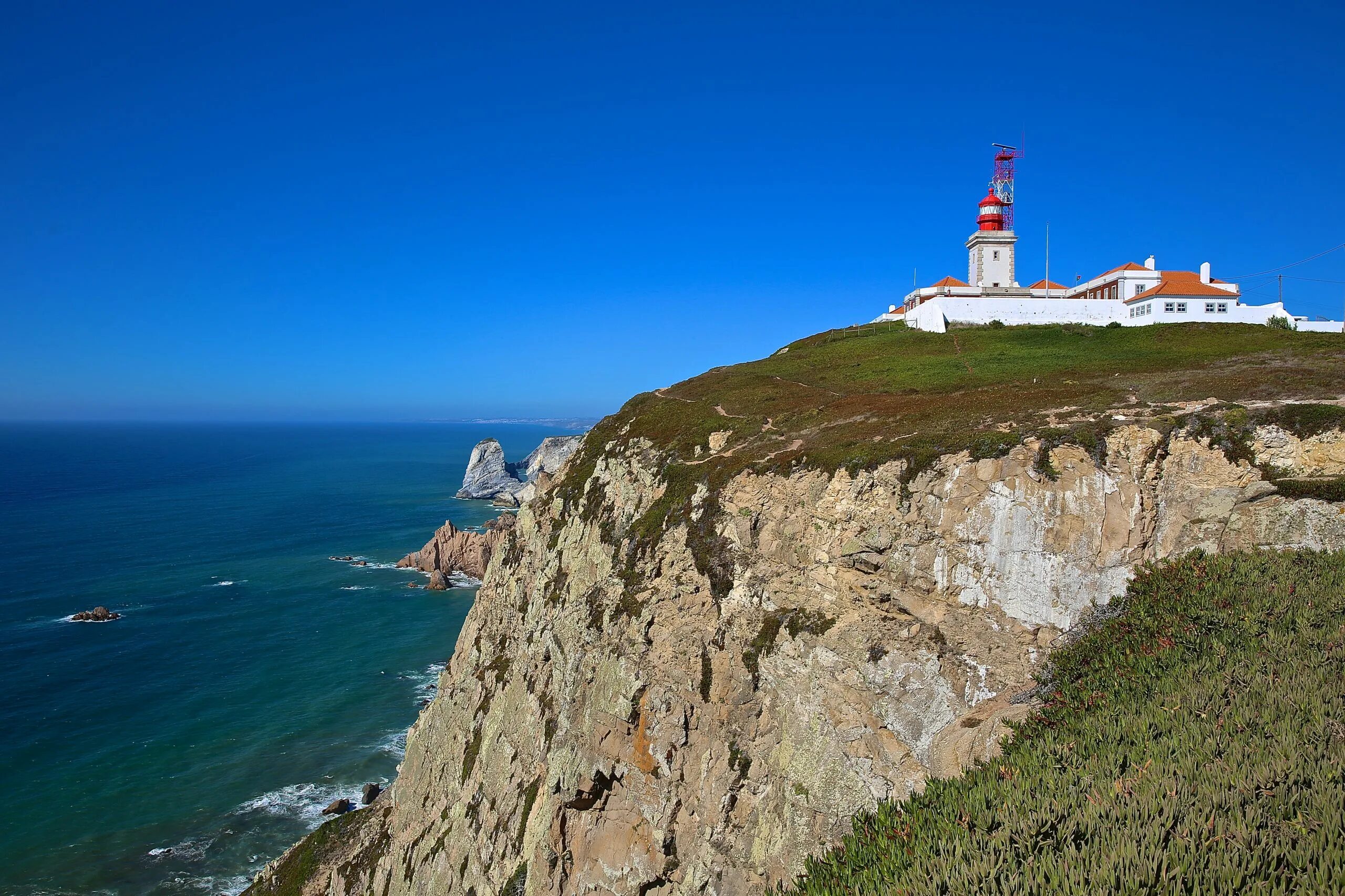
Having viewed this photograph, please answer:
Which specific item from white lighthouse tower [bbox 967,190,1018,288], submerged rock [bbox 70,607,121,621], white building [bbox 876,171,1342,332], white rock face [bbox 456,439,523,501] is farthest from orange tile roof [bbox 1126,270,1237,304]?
white rock face [bbox 456,439,523,501]

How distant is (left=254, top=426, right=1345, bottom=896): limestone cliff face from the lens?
18250 millimetres

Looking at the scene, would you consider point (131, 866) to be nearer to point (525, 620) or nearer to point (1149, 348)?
point (525, 620)


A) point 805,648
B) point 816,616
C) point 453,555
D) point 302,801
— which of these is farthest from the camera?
point 453,555

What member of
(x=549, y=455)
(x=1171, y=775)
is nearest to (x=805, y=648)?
(x=1171, y=775)

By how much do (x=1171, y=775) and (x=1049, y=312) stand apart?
44.4 m

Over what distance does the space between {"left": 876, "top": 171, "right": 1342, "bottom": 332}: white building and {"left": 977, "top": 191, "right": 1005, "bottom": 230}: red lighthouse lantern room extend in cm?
4

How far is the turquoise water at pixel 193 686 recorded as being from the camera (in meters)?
37.0

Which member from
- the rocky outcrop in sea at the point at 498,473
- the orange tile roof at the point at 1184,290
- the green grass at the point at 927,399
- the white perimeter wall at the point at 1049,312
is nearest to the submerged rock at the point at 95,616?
the green grass at the point at 927,399

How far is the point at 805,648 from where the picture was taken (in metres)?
20.4

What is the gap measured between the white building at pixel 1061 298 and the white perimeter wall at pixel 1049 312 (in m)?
0.05

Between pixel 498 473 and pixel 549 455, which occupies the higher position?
pixel 549 455

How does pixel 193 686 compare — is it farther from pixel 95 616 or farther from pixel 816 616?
pixel 816 616

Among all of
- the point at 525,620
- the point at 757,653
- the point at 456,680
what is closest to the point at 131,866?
the point at 456,680

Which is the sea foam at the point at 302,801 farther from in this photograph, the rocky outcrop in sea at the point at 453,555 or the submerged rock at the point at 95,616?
the rocky outcrop in sea at the point at 453,555
